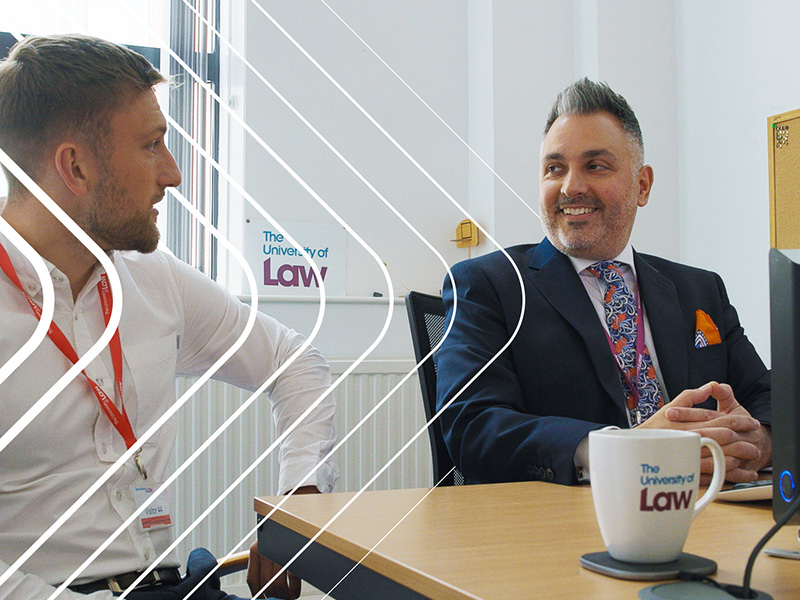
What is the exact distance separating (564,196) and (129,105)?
1.18 metres

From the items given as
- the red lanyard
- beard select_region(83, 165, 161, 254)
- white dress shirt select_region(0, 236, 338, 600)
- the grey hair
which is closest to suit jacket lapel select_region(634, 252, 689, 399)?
the grey hair

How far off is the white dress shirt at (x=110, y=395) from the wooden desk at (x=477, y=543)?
0.13 metres

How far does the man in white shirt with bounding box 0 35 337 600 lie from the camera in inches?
14.2

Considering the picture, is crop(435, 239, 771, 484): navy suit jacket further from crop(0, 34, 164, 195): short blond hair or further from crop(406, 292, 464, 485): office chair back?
crop(0, 34, 164, 195): short blond hair

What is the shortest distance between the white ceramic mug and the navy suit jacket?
1.47 feet

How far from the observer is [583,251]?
1.44m

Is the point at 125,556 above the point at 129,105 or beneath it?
beneath

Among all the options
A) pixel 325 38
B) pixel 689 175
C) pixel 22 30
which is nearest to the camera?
pixel 22 30

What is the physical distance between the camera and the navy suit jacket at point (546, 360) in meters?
1.08

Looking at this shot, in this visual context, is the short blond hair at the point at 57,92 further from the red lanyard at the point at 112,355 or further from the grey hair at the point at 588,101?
the grey hair at the point at 588,101

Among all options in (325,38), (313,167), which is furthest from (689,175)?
(313,167)

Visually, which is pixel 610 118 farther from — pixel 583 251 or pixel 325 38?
pixel 325 38

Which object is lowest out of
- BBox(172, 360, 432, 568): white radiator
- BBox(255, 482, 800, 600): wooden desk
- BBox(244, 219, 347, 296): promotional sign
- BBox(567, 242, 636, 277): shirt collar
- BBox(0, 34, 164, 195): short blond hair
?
BBox(172, 360, 432, 568): white radiator

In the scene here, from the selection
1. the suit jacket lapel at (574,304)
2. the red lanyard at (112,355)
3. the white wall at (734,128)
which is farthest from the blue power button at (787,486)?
the white wall at (734,128)
